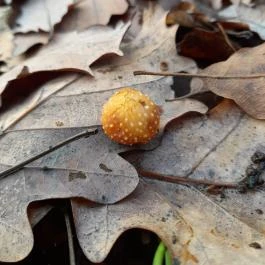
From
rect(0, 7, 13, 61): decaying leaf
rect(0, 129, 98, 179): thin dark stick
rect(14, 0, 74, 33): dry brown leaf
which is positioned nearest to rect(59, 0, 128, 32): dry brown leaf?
rect(14, 0, 74, 33): dry brown leaf

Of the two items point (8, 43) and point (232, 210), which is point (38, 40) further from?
point (232, 210)

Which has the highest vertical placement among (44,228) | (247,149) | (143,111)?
(143,111)

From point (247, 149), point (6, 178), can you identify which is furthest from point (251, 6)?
point (6, 178)

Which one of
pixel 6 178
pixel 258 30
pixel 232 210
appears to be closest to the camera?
pixel 232 210

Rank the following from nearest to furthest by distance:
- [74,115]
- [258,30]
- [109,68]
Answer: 1. [74,115]
2. [109,68]
3. [258,30]

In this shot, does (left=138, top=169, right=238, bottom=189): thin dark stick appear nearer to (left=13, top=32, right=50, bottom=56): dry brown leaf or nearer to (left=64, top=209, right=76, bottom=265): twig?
(left=64, top=209, right=76, bottom=265): twig
